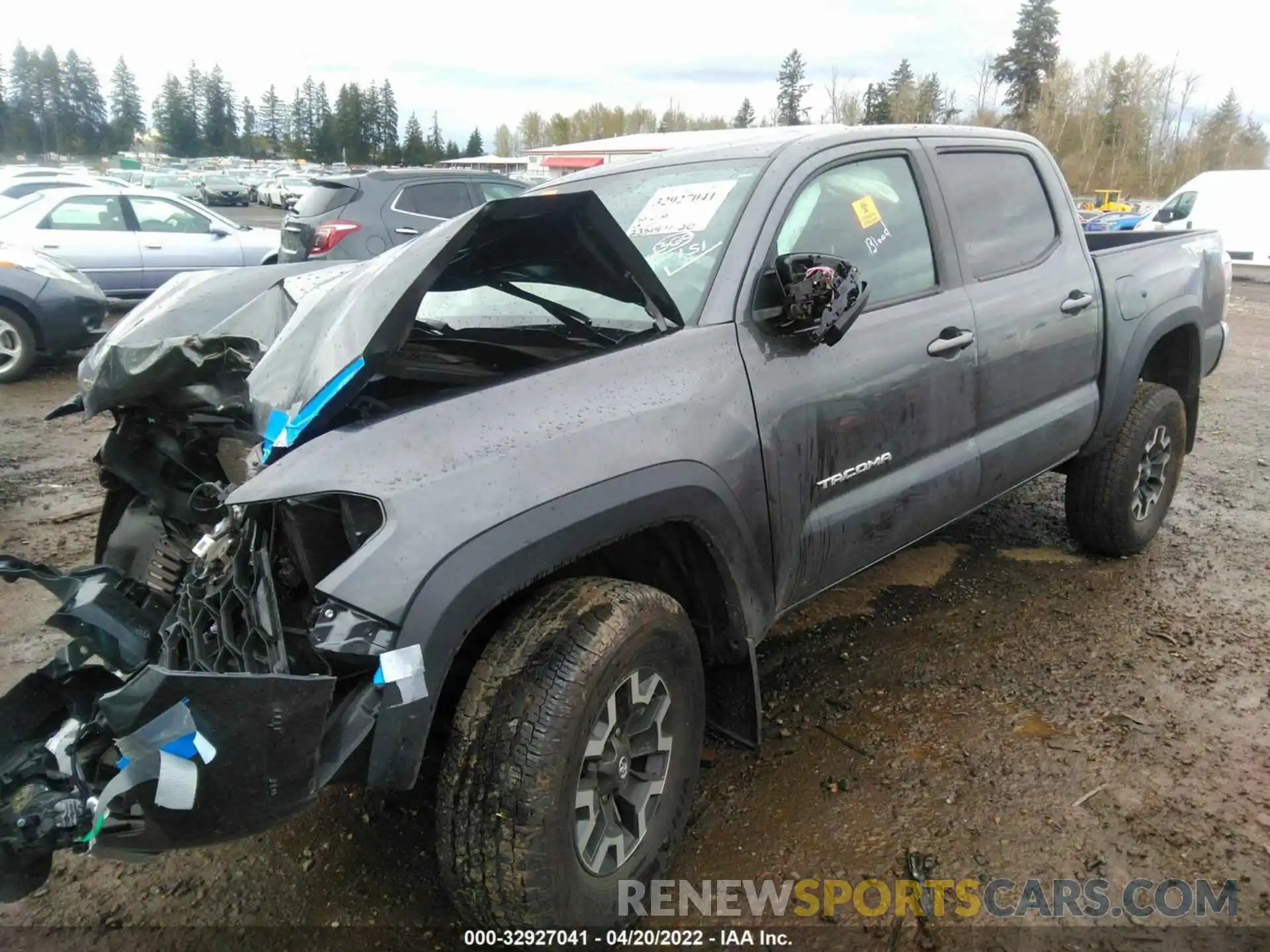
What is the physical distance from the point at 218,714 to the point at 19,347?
26.0 feet

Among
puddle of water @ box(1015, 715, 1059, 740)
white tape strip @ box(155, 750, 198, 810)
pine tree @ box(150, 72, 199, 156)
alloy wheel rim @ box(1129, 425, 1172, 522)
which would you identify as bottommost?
puddle of water @ box(1015, 715, 1059, 740)

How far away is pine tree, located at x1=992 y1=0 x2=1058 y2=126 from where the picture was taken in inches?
2463

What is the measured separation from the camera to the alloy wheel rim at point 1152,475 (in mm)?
4262

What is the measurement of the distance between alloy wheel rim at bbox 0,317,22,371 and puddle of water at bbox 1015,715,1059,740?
8433 mm

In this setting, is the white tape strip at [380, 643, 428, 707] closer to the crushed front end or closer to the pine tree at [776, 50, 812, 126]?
the crushed front end

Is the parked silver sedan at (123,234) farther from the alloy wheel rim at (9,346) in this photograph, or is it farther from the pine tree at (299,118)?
the pine tree at (299,118)

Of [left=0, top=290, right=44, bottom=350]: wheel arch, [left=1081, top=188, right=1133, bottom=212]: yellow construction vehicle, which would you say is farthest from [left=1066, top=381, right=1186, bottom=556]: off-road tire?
[left=1081, top=188, right=1133, bottom=212]: yellow construction vehicle

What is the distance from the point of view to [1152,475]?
4.38 m

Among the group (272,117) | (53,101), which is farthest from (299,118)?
(53,101)

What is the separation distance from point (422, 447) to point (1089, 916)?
6.61 ft

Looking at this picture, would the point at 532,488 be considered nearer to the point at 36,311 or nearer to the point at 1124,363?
the point at 1124,363

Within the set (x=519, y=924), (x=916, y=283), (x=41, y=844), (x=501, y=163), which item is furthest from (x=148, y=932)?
(x=501, y=163)

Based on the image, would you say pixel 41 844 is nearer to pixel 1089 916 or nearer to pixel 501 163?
pixel 1089 916

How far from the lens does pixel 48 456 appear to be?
5.96 m
